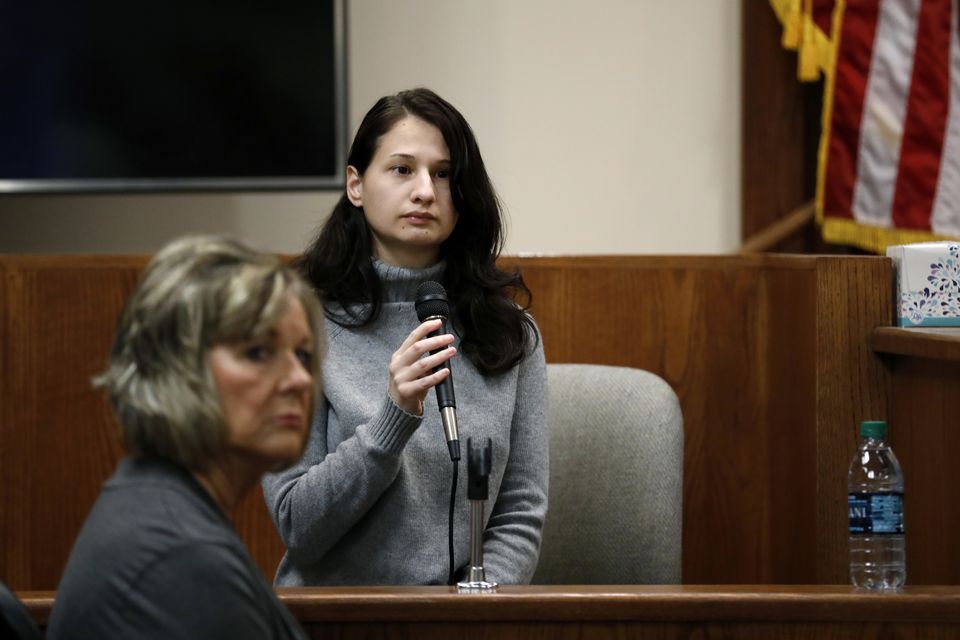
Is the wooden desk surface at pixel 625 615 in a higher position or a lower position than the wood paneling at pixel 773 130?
lower

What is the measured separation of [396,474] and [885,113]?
2305 millimetres

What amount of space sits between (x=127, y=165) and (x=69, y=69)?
29 centimetres

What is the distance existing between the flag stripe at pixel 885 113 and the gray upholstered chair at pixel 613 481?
149 centimetres

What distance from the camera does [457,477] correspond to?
2.02m

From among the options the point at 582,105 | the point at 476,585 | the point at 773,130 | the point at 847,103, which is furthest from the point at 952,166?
the point at 476,585

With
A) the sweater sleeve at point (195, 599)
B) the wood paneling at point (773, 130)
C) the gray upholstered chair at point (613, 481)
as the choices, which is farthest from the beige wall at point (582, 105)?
the sweater sleeve at point (195, 599)

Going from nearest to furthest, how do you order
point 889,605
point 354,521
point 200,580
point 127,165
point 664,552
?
point 200,580 → point 889,605 → point 354,521 → point 664,552 → point 127,165

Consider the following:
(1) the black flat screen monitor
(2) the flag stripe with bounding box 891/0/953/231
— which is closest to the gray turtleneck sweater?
(1) the black flat screen monitor

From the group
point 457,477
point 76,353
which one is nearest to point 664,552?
point 457,477

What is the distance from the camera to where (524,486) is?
220 centimetres

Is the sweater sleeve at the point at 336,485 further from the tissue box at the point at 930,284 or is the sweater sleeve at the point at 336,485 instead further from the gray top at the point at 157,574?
the tissue box at the point at 930,284

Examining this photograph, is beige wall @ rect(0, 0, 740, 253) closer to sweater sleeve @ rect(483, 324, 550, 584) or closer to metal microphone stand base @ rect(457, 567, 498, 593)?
sweater sleeve @ rect(483, 324, 550, 584)

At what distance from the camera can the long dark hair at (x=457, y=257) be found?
7.16 ft

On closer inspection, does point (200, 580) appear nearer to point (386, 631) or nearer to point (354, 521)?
point (386, 631)
